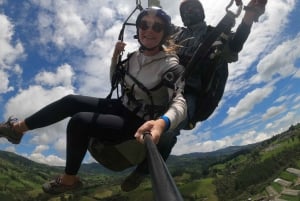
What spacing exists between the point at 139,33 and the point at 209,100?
1150mm

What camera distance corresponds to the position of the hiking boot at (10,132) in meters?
4.19

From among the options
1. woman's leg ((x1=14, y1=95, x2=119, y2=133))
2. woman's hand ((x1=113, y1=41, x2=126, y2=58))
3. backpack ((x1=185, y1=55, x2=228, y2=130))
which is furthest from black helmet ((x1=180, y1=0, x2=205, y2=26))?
woman's leg ((x1=14, y1=95, x2=119, y2=133))

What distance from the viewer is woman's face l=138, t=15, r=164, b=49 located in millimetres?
4027

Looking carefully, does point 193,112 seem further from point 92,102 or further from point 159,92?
point 92,102

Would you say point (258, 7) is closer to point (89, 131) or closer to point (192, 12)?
point (192, 12)

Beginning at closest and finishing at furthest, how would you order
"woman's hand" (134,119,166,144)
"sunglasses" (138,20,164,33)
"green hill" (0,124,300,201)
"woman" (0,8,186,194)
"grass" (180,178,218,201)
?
1. "woman's hand" (134,119,166,144)
2. "woman" (0,8,186,194)
3. "sunglasses" (138,20,164,33)
4. "green hill" (0,124,300,201)
5. "grass" (180,178,218,201)

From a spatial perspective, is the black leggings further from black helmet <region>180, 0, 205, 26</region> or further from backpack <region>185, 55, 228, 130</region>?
black helmet <region>180, 0, 205, 26</region>

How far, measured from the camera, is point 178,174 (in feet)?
600

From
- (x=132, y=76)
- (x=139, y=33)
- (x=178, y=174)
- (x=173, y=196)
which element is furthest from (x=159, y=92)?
(x=178, y=174)

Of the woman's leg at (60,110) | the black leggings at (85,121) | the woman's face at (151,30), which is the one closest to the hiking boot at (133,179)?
the black leggings at (85,121)

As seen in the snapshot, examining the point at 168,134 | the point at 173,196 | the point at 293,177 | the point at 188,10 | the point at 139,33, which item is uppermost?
the point at 293,177

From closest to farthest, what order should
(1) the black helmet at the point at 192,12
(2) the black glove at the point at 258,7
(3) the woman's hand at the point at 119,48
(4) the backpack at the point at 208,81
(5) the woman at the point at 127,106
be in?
(5) the woman at the point at 127,106 < (2) the black glove at the point at 258,7 < (4) the backpack at the point at 208,81 < (3) the woman's hand at the point at 119,48 < (1) the black helmet at the point at 192,12

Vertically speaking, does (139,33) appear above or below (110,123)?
above

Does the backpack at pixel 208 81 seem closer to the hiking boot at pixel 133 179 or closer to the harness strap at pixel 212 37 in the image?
the harness strap at pixel 212 37
